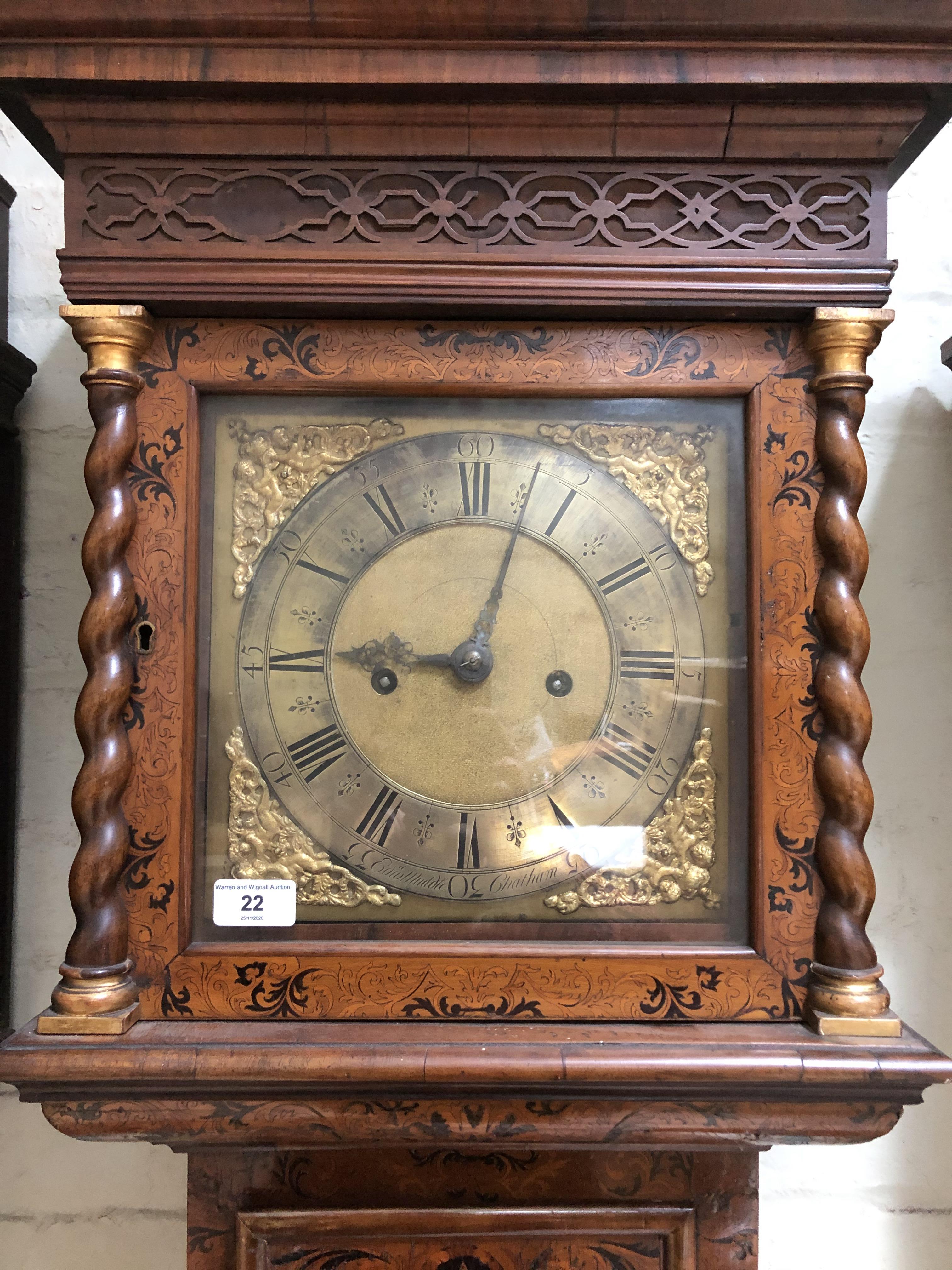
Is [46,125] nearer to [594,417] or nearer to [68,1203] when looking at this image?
[594,417]

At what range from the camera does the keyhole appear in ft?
3.36

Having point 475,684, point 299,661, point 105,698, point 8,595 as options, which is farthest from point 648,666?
point 8,595

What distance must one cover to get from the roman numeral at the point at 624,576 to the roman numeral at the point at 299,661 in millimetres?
358

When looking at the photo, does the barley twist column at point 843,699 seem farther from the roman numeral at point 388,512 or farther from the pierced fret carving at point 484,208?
the roman numeral at point 388,512

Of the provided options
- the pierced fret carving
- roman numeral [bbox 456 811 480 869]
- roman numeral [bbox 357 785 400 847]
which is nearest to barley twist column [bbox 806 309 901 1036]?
the pierced fret carving

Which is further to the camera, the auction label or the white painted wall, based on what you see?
the white painted wall

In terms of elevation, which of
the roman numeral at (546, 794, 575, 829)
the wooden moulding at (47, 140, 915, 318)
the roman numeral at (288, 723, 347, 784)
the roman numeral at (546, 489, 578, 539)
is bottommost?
the roman numeral at (546, 794, 575, 829)

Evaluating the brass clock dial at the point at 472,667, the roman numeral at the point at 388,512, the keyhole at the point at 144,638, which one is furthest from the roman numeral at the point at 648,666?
the keyhole at the point at 144,638

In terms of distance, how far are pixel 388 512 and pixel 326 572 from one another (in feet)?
0.35

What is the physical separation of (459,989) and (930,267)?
1338mm

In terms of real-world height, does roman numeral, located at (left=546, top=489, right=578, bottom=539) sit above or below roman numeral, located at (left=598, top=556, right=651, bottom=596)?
above

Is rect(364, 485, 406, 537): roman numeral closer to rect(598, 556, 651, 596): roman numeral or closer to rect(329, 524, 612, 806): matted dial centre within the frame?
rect(329, 524, 612, 806): matted dial centre

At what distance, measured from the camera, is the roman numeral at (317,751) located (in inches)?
41.1

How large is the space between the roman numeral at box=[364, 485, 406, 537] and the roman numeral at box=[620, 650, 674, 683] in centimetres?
32
